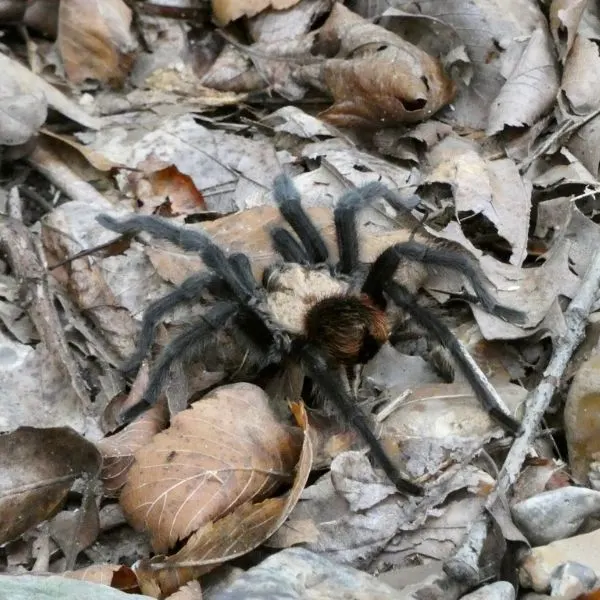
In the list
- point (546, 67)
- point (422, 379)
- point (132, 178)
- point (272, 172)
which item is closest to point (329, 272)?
point (422, 379)

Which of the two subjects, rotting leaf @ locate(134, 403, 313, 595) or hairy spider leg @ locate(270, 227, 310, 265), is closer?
rotting leaf @ locate(134, 403, 313, 595)

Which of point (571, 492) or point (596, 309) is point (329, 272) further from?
point (571, 492)

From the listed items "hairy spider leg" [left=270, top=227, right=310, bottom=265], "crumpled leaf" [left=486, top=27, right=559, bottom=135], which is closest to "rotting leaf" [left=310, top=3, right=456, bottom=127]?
"crumpled leaf" [left=486, top=27, right=559, bottom=135]

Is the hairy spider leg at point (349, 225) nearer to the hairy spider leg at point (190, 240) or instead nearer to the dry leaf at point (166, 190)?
the hairy spider leg at point (190, 240)

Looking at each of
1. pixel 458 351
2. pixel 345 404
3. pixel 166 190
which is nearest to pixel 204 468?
pixel 345 404

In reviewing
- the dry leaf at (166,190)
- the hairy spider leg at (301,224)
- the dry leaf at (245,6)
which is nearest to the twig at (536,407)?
the hairy spider leg at (301,224)

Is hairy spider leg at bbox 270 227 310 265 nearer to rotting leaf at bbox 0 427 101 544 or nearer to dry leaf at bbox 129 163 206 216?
dry leaf at bbox 129 163 206 216

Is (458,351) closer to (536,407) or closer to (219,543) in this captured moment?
(536,407)
